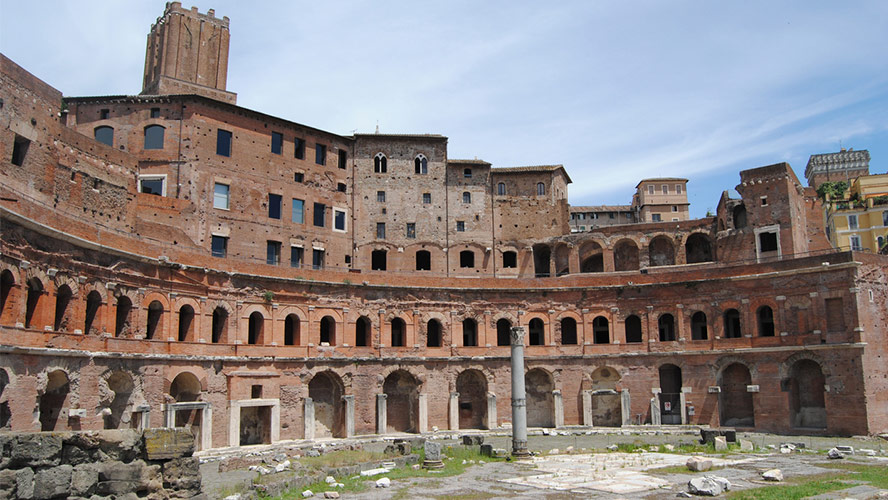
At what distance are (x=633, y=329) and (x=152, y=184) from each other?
99.9 feet

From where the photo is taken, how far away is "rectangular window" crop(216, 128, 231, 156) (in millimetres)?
42344

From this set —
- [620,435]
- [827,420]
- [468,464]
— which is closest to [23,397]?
[468,464]

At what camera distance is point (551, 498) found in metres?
19.3

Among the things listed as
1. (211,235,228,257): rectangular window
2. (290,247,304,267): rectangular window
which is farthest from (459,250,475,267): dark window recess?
(211,235,228,257): rectangular window

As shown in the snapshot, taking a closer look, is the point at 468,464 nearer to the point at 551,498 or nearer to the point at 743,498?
the point at 551,498

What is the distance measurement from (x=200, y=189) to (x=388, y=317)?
42.3 feet

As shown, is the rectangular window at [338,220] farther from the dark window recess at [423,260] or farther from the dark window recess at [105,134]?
the dark window recess at [105,134]

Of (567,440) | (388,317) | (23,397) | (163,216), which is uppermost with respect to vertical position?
(163,216)

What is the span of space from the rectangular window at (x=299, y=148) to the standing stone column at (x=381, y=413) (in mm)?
16402

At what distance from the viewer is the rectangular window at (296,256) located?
146 ft

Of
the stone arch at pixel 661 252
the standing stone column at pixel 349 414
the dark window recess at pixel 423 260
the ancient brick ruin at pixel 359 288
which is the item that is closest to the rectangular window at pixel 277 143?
the ancient brick ruin at pixel 359 288

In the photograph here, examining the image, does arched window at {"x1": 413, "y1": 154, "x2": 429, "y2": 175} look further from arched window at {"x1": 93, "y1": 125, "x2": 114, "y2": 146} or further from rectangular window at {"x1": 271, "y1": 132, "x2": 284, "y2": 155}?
arched window at {"x1": 93, "y1": 125, "x2": 114, "y2": 146}

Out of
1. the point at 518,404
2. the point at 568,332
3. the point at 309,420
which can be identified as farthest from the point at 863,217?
the point at 309,420

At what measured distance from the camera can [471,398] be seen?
4331 centimetres
